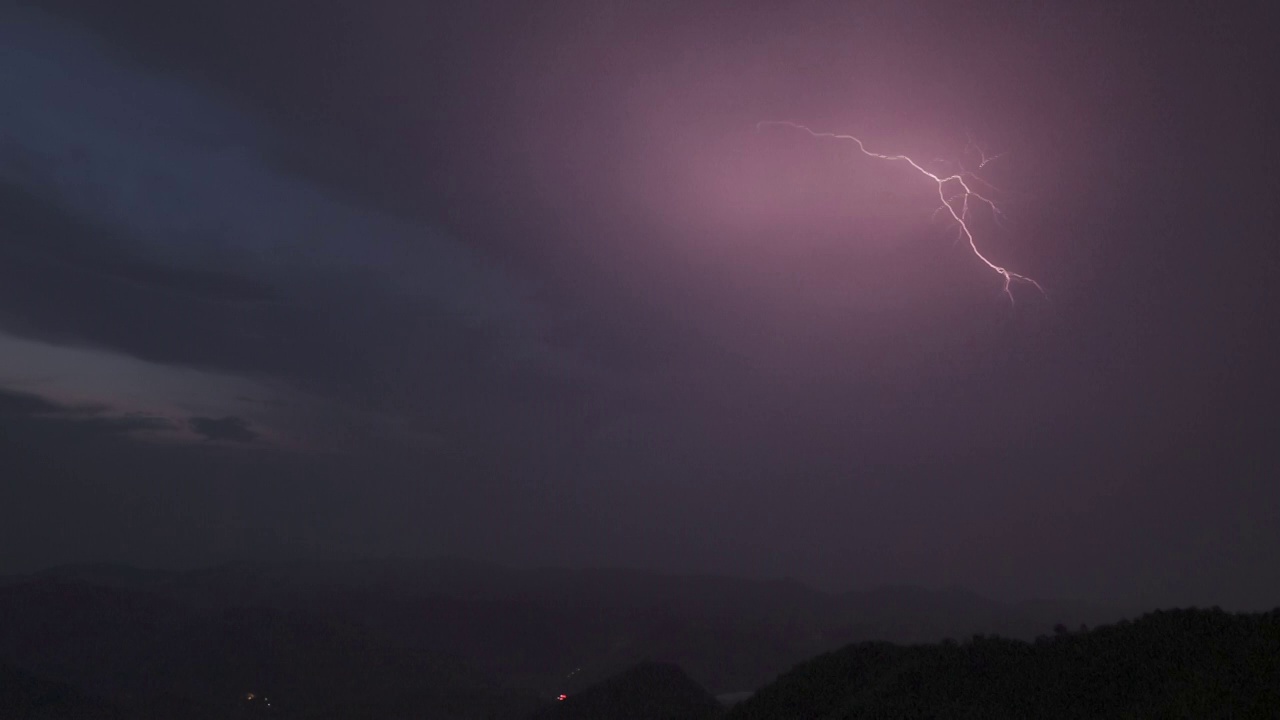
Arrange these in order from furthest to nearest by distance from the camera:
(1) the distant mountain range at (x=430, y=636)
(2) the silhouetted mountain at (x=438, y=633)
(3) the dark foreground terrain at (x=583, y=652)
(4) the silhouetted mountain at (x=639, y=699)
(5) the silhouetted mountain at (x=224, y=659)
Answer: (2) the silhouetted mountain at (x=438, y=633), (1) the distant mountain range at (x=430, y=636), (5) the silhouetted mountain at (x=224, y=659), (4) the silhouetted mountain at (x=639, y=699), (3) the dark foreground terrain at (x=583, y=652)

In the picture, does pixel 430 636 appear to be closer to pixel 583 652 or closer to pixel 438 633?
pixel 438 633

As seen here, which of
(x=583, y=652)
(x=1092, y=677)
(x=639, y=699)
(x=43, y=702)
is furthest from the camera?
(x=583, y=652)

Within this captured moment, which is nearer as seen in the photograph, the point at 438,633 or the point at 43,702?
the point at 43,702

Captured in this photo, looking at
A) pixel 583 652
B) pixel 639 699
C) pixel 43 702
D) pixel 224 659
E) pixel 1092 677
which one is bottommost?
pixel 583 652

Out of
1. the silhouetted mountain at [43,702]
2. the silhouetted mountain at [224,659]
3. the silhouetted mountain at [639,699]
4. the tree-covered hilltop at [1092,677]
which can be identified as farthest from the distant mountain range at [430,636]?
the tree-covered hilltop at [1092,677]

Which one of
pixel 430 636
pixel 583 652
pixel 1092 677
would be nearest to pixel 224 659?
pixel 430 636

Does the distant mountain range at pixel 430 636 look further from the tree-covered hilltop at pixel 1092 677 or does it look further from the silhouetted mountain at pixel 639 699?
the tree-covered hilltop at pixel 1092 677

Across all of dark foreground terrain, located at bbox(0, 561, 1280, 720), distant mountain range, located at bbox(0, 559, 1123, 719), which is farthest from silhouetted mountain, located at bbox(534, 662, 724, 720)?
distant mountain range, located at bbox(0, 559, 1123, 719)
